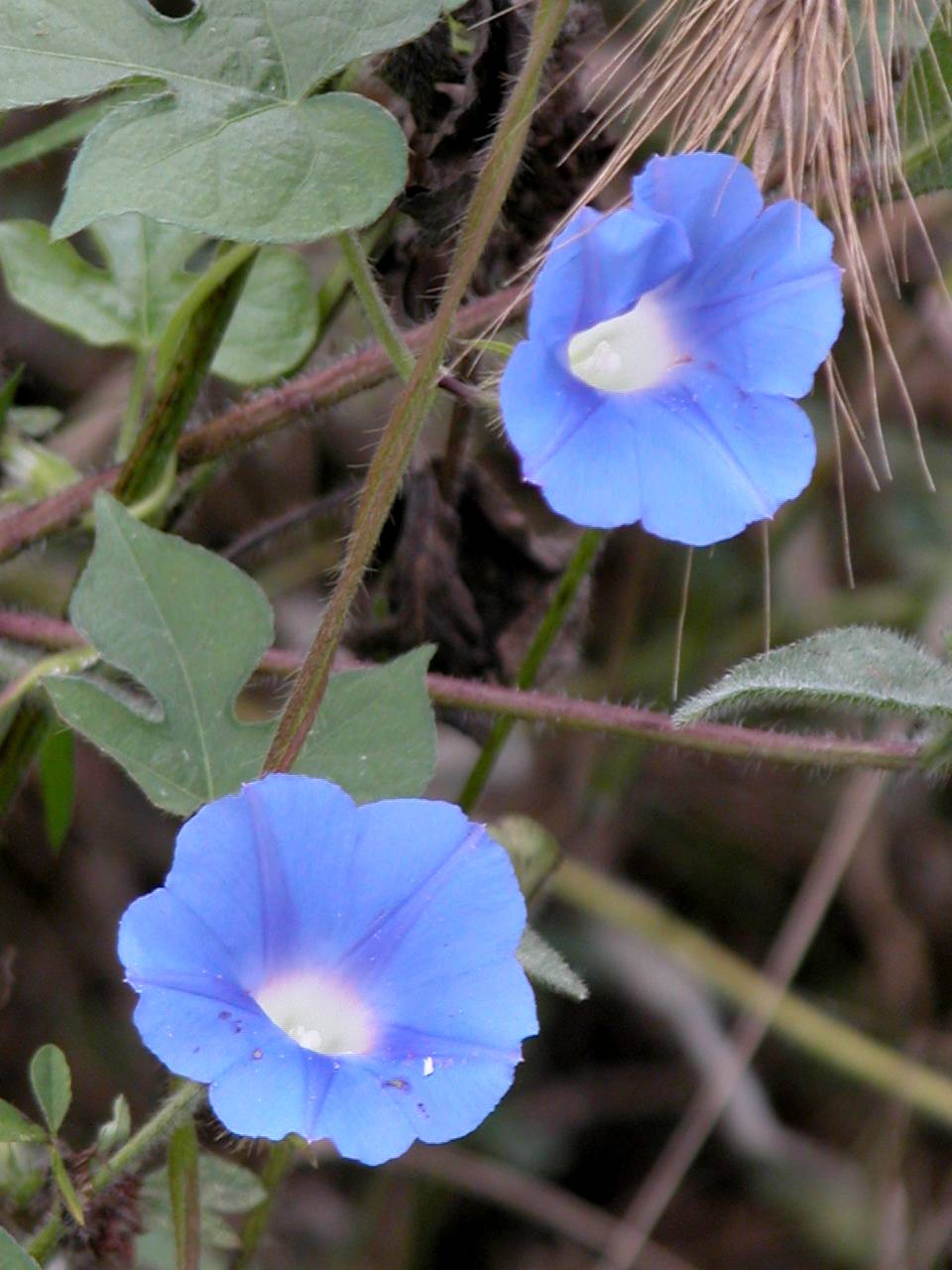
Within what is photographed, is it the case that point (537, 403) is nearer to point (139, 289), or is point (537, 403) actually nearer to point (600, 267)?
point (600, 267)

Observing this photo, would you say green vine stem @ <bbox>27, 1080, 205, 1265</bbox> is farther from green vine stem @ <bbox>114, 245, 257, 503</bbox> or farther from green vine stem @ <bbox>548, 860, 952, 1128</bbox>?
green vine stem @ <bbox>548, 860, 952, 1128</bbox>

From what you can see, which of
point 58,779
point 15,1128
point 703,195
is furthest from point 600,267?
point 58,779

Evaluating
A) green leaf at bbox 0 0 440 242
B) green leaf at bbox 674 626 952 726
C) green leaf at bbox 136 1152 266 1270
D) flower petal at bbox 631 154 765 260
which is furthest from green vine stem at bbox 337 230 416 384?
green leaf at bbox 136 1152 266 1270

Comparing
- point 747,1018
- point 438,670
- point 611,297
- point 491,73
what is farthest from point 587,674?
point 611,297

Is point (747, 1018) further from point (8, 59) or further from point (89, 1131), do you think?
point (8, 59)

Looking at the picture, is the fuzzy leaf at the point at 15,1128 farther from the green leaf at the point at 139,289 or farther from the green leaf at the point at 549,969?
the green leaf at the point at 139,289
